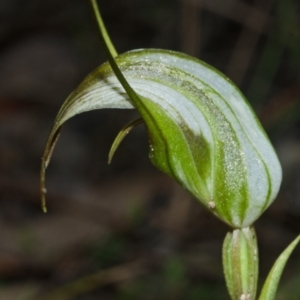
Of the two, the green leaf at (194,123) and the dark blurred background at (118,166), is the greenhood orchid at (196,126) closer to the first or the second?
the green leaf at (194,123)

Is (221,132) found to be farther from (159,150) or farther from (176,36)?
(176,36)

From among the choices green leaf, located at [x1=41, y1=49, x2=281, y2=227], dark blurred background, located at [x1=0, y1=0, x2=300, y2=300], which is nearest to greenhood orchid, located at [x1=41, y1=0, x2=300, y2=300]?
green leaf, located at [x1=41, y1=49, x2=281, y2=227]

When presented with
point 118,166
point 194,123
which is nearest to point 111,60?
point 194,123

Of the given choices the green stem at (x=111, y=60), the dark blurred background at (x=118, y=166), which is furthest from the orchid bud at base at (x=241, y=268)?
the dark blurred background at (x=118, y=166)

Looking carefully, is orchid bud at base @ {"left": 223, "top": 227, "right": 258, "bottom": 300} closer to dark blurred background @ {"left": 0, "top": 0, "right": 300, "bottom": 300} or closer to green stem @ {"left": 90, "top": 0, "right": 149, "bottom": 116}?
green stem @ {"left": 90, "top": 0, "right": 149, "bottom": 116}

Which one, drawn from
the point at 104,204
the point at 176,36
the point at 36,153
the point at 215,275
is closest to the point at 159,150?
the point at 215,275

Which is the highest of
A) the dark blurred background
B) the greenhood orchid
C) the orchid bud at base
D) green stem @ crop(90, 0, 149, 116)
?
green stem @ crop(90, 0, 149, 116)
